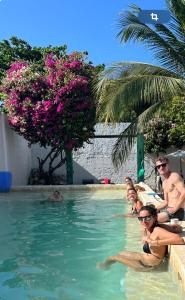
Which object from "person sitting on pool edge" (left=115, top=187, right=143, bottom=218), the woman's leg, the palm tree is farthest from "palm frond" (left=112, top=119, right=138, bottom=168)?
the woman's leg

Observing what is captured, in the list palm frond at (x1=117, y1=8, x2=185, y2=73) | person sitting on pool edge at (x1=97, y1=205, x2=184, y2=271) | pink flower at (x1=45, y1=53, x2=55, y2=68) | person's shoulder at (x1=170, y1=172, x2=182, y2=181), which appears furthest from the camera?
pink flower at (x1=45, y1=53, x2=55, y2=68)

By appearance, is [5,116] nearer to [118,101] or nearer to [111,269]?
[118,101]

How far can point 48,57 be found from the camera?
1923 cm

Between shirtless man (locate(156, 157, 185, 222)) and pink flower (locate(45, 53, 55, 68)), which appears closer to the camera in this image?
shirtless man (locate(156, 157, 185, 222))

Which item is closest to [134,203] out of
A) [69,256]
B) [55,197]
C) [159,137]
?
[55,197]

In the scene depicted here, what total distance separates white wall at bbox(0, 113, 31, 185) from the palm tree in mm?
6870

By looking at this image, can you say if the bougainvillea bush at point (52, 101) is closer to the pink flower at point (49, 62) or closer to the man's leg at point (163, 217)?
the pink flower at point (49, 62)

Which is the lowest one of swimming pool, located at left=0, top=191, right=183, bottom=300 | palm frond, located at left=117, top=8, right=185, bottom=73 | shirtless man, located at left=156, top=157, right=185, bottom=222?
swimming pool, located at left=0, top=191, right=183, bottom=300

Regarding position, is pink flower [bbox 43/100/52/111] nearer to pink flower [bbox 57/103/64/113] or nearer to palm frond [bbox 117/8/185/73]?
pink flower [bbox 57/103/64/113]

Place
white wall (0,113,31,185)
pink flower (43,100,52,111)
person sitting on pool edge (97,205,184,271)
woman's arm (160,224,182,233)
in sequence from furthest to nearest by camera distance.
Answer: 1. white wall (0,113,31,185)
2. pink flower (43,100,52,111)
3. woman's arm (160,224,182,233)
4. person sitting on pool edge (97,205,184,271)

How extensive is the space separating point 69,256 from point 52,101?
11699mm

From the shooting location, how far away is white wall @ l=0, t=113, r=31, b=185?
18.4 metres

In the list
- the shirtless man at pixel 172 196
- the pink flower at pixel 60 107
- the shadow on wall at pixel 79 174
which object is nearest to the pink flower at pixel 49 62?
the pink flower at pixel 60 107

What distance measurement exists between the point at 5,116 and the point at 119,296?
14.9 m
